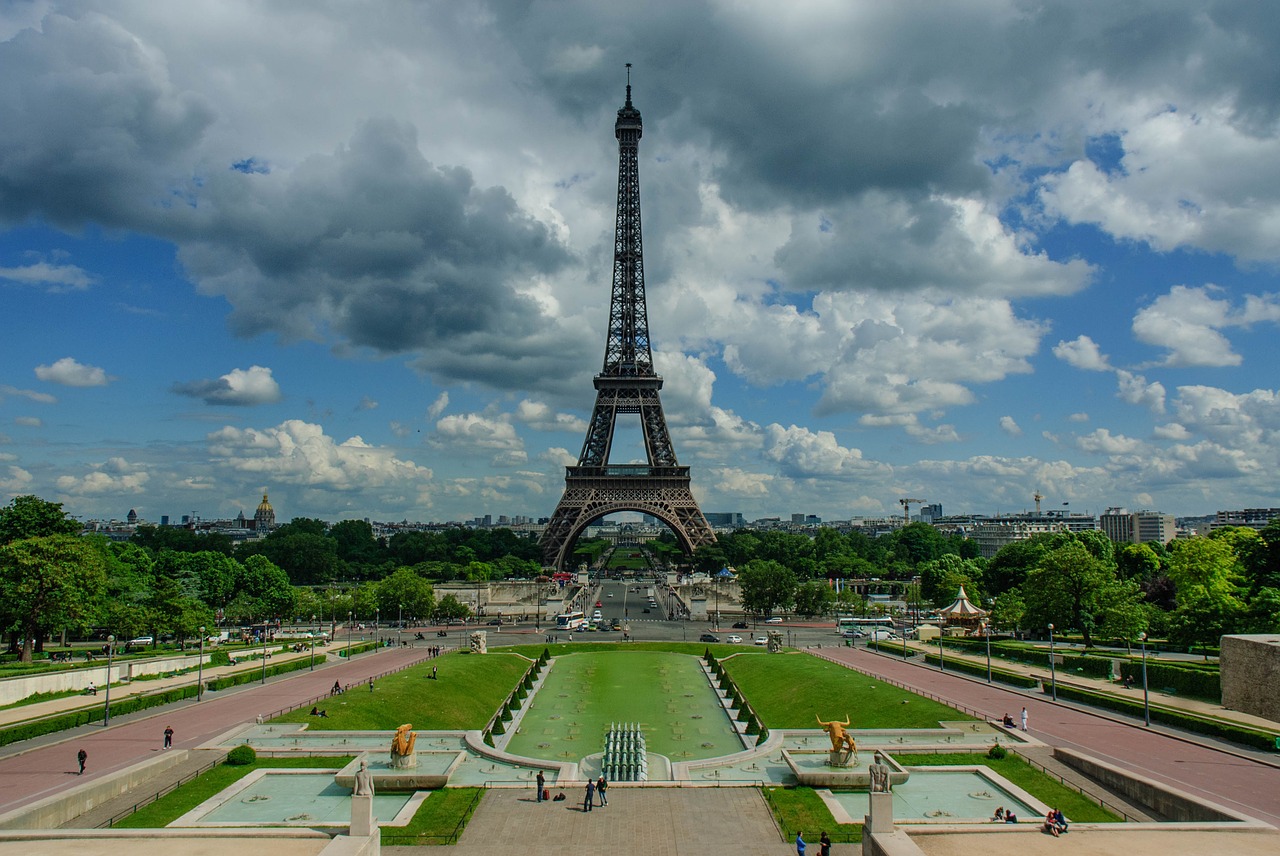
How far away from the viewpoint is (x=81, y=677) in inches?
1976

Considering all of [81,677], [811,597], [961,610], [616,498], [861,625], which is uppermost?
[616,498]

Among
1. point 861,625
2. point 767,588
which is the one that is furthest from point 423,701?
point 861,625

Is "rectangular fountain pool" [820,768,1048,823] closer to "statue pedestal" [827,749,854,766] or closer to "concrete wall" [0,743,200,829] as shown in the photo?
"statue pedestal" [827,749,854,766]

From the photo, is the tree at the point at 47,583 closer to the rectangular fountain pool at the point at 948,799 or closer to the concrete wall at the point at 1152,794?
the rectangular fountain pool at the point at 948,799

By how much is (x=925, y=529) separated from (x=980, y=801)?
15517 centimetres

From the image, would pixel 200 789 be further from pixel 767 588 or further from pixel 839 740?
pixel 767 588

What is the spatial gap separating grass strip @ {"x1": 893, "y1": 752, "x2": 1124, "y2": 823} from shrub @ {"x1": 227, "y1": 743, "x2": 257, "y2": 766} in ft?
85.1

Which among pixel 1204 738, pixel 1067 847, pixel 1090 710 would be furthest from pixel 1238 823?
pixel 1090 710

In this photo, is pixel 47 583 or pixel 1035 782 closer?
pixel 1035 782

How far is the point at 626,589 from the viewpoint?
143 metres

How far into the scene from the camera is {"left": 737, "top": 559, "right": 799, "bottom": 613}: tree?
94688mm

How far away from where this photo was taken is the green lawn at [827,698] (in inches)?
1686

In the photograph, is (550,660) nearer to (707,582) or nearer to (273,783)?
(273,783)

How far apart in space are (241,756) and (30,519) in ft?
147
